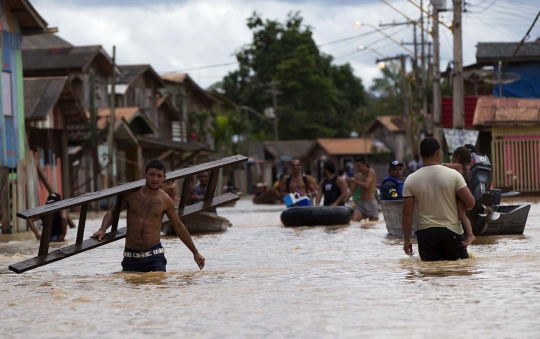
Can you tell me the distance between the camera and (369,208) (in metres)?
23.0

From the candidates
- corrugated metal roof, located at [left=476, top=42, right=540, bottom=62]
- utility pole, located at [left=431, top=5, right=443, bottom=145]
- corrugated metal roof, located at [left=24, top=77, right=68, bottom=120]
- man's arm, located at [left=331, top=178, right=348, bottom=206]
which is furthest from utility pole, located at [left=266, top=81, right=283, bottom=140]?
man's arm, located at [left=331, top=178, right=348, bottom=206]

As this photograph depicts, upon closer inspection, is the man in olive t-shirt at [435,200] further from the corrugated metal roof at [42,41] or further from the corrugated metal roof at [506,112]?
the corrugated metal roof at [42,41]

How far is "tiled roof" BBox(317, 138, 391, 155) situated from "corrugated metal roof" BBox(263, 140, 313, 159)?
1.47 metres

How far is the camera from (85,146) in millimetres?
40156

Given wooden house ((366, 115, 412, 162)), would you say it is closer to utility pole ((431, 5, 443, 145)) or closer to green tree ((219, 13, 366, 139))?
green tree ((219, 13, 366, 139))

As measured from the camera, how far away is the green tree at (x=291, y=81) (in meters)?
80.6

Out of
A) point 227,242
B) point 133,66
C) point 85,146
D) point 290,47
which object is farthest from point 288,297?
point 290,47

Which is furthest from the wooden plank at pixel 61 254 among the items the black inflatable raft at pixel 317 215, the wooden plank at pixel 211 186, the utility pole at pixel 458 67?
the utility pole at pixel 458 67

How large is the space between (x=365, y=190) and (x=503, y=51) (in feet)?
84.4

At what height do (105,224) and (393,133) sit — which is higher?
(393,133)

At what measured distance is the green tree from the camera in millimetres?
80562

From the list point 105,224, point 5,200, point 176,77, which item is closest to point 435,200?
point 105,224

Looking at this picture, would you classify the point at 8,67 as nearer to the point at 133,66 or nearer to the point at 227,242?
the point at 227,242

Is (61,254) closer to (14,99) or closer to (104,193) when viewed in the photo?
(104,193)
